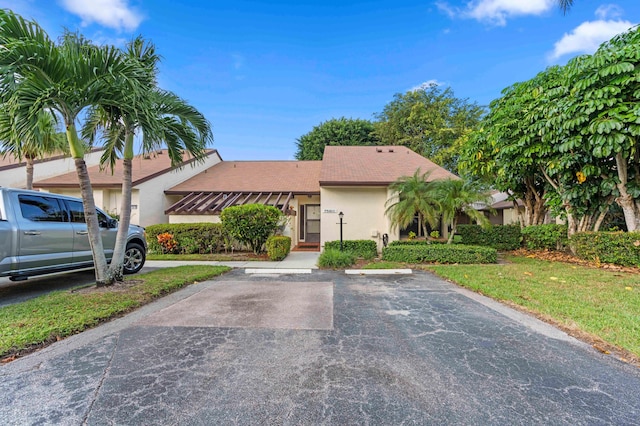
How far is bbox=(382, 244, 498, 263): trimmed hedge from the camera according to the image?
30.2ft

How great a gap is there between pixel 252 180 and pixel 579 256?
1537 centimetres

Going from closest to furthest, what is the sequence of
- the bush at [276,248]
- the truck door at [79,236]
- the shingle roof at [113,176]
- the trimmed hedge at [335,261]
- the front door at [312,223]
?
the truck door at [79,236], the trimmed hedge at [335,261], the bush at [276,248], the shingle roof at [113,176], the front door at [312,223]

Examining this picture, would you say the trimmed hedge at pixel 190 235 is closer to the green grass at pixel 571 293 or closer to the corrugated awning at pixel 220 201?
the corrugated awning at pixel 220 201

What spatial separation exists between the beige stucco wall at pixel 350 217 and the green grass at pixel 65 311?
698 cm

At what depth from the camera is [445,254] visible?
9.32 m

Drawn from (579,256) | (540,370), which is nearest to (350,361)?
(540,370)

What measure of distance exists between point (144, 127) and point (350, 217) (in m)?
8.67

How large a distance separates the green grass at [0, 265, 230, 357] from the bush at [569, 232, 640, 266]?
41.2 ft

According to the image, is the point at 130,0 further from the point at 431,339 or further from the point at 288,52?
the point at 431,339

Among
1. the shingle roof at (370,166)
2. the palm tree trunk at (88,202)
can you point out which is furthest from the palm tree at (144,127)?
the shingle roof at (370,166)

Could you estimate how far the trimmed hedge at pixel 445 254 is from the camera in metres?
9.21

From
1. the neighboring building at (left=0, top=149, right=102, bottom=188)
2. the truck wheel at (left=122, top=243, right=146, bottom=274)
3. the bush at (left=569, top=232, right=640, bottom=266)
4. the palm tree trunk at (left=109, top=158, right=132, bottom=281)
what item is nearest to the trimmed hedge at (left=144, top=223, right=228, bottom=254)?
the truck wheel at (left=122, top=243, right=146, bottom=274)

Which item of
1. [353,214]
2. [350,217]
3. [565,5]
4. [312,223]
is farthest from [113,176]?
[565,5]

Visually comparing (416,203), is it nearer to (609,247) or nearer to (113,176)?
(609,247)
